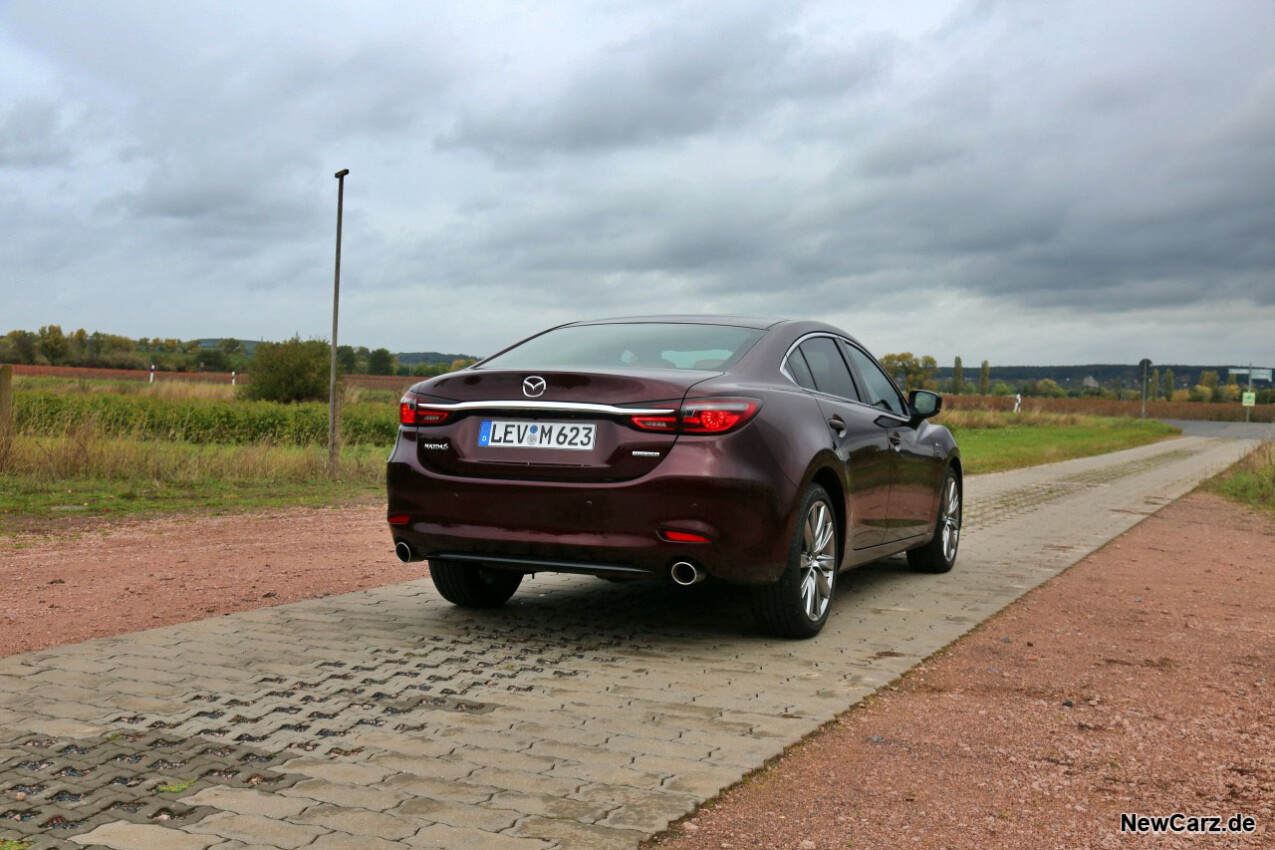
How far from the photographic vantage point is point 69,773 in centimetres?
378

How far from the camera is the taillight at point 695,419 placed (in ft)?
17.9

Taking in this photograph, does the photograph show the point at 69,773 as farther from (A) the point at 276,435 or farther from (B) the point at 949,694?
(A) the point at 276,435

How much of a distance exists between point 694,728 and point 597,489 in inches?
53.9

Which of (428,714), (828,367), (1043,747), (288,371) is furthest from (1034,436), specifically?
(428,714)

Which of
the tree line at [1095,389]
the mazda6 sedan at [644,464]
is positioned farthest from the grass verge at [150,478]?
the tree line at [1095,389]

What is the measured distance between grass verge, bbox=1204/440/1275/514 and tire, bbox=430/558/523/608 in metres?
12.7

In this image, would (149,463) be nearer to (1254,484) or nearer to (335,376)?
(335,376)

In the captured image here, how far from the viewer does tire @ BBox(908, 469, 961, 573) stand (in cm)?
887

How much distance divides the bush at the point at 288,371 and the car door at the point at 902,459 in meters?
33.7

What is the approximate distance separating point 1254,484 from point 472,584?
16.5 metres

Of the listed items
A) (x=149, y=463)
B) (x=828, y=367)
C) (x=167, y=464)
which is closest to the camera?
(x=828, y=367)

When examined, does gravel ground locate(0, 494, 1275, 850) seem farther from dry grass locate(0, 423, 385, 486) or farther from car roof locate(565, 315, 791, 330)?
dry grass locate(0, 423, 385, 486)

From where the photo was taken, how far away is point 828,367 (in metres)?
7.05

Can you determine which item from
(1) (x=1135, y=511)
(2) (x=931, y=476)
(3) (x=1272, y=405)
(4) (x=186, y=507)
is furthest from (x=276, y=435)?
(3) (x=1272, y=405)
